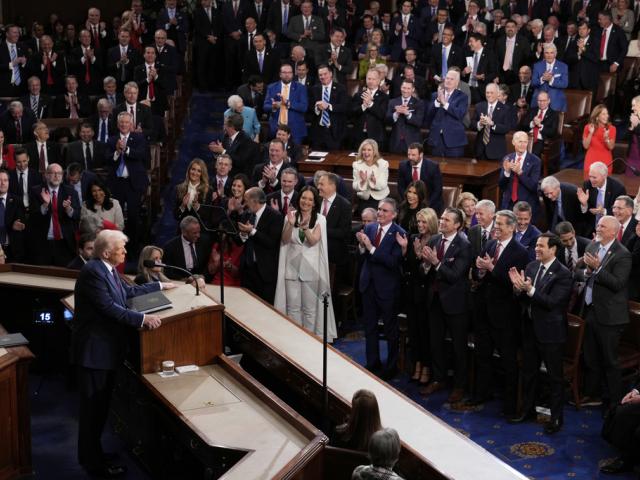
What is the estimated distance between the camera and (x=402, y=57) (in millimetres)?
13703

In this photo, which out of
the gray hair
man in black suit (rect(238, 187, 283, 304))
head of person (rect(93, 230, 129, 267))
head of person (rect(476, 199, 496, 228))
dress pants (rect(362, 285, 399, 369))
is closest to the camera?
the gray hair

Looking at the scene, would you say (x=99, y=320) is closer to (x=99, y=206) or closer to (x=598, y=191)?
(x=99, y=206)

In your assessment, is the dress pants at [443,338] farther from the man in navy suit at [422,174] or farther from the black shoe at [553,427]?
the man in navy suit at [422,174]

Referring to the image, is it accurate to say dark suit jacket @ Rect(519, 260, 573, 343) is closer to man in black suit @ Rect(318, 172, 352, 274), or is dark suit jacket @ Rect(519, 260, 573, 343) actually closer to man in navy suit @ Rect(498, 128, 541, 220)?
man in black suit @ Rect(318, 172, 352, 274)

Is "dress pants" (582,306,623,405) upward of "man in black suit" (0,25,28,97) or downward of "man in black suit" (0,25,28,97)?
downward

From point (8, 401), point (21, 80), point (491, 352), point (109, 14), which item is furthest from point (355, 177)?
point (109, 14)

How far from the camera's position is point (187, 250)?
854cm

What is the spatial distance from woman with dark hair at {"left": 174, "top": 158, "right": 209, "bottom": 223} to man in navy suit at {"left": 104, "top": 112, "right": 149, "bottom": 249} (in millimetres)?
1528

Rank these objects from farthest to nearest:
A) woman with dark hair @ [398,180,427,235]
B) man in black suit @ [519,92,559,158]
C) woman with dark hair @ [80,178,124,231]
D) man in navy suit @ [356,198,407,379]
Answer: man in black suit @ [519,92,559,158]
woman with dark hair @ [80,178,124,231]
woman with dark hair @ [398,180,427,235]
man in navy suit @ [356,198,407,379]

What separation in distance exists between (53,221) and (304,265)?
2532 millimetres

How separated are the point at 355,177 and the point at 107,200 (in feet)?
7.38

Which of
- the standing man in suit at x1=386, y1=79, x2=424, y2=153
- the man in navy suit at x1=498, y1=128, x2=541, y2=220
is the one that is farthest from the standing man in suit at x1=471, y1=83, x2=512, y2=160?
the man in navy suit at x1=498, y1=128, x2=541, y2=220

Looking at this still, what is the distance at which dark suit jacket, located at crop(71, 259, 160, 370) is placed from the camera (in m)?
6.29

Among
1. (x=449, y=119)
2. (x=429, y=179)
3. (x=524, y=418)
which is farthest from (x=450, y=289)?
(x=449, y=119)
